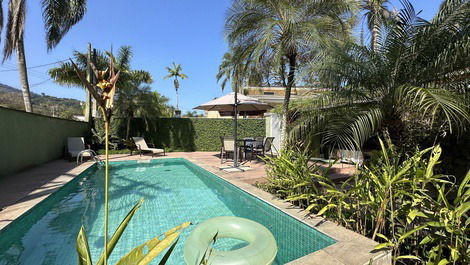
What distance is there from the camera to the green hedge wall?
1467 centimetres

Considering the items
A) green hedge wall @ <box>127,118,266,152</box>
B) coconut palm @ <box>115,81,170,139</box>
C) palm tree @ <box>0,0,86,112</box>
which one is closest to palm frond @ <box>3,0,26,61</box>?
palm tree @ <box>0,0,86,112</box>

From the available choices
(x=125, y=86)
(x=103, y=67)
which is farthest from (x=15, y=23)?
(x=125, y=86)

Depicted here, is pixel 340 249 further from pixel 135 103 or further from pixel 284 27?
pixel 135 103

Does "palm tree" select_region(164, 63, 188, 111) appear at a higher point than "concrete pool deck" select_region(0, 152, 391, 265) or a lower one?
higher

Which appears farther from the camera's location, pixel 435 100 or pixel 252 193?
pixel 252 193

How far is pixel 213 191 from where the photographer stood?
20.5 feet

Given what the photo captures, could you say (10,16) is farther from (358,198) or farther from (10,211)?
(358,198)

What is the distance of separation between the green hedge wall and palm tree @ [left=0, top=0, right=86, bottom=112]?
5810 millimetres

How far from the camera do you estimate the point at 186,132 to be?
15.0m

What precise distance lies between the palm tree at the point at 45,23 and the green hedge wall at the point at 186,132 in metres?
5.81

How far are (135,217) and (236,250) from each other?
296cm

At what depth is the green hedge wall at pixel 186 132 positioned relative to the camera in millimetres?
14672

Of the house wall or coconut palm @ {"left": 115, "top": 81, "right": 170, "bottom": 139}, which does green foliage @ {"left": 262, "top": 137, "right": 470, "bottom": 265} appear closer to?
the house wall

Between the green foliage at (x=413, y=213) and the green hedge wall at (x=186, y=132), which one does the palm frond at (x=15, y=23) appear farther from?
the green foliage at (x=413, y=213)
